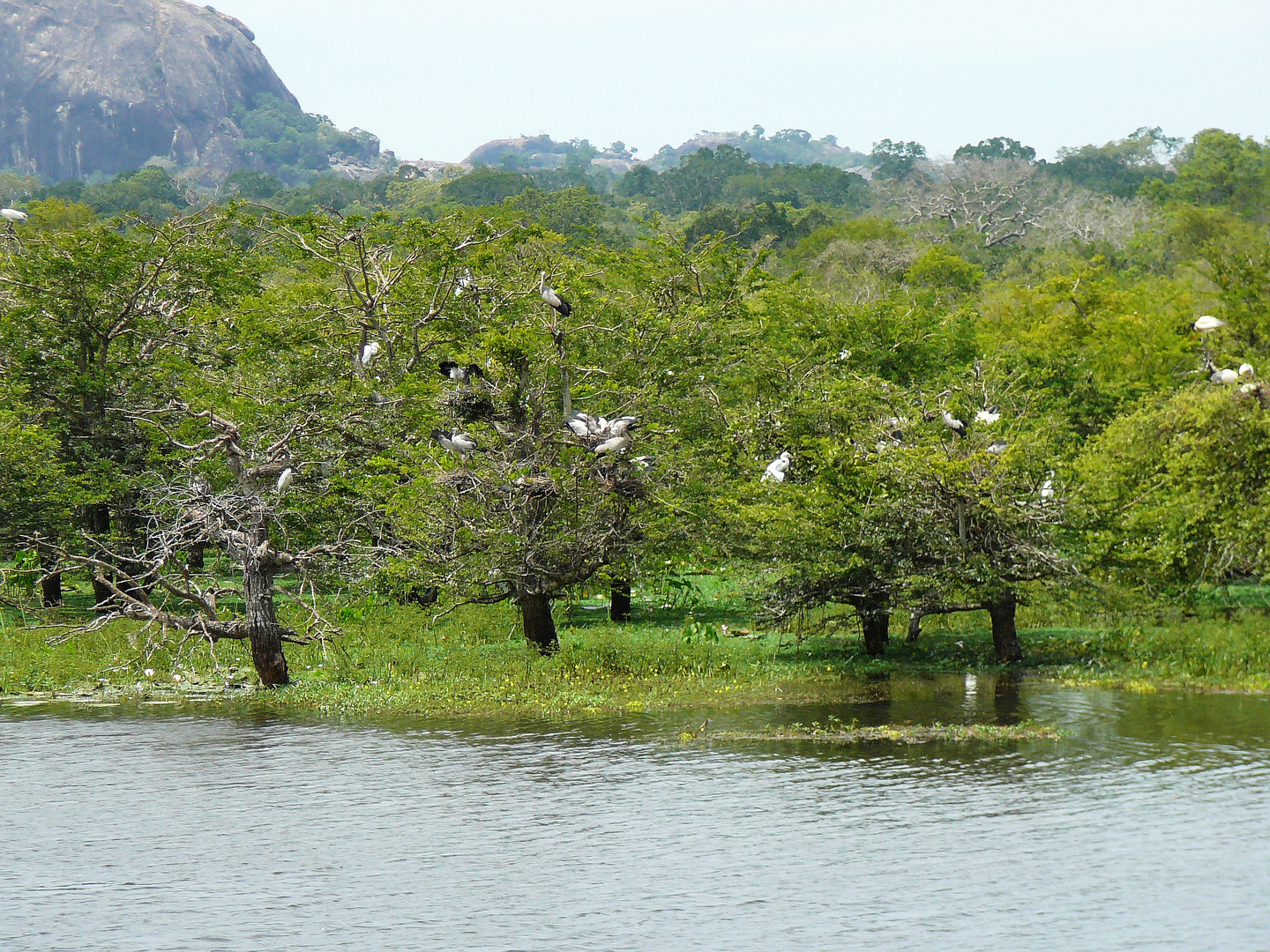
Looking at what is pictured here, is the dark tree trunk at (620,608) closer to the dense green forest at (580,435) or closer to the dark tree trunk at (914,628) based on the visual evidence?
the dense green forest at (580,435)

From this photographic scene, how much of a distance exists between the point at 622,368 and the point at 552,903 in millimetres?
17201

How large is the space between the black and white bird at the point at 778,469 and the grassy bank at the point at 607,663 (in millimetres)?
3136

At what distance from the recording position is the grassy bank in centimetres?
2316

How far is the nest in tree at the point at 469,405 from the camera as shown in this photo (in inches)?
985

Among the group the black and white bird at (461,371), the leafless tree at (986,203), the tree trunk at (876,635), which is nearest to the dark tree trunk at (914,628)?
the tree trunk at (876,635)

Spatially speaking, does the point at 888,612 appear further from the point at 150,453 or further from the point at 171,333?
the point at 171,333

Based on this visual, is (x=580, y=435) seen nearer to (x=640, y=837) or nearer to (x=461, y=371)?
(x=461, y=371)

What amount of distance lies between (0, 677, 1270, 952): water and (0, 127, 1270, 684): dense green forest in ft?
13.3

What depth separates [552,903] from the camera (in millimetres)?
13039

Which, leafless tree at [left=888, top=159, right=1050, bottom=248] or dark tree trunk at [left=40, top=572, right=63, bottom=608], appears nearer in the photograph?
dark tree trunk at [left=40, top=572, right=63, bottom=608]

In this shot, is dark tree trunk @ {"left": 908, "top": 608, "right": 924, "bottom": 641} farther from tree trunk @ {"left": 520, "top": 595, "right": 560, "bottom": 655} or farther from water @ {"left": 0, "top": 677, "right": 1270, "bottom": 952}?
tree trunk @ {"left": 520, "top": 595, "right": 560, "bottom": 655}

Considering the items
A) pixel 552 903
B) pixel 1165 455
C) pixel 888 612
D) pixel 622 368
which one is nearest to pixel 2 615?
pixel 622 368

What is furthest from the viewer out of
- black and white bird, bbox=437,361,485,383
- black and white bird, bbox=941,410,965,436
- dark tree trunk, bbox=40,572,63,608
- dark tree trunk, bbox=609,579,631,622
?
dark tree trunk, bbox=40,572,63,608

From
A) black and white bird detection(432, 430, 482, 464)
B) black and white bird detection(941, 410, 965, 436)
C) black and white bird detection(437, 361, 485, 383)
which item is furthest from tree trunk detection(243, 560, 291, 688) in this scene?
black and white bird detection(941, 410, 965, 436)
